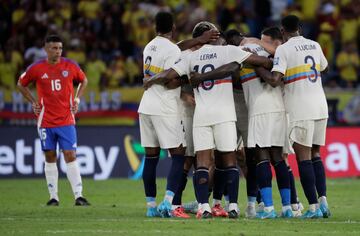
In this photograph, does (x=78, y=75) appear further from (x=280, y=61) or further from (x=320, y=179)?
(x=320, y=179)

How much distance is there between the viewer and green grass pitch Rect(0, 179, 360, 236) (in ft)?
40.5

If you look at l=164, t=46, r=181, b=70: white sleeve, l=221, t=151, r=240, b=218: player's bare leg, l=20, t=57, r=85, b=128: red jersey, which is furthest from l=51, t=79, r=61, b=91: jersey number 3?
l=221, t=151, r=240, b=218: player's bare leg

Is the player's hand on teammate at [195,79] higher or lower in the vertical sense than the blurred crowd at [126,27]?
lower

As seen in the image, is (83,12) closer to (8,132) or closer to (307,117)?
(8,132)

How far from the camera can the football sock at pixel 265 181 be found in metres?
13.9

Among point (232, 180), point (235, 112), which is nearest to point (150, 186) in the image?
point (232, 180)

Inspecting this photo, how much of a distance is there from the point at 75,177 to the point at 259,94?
4220 mm

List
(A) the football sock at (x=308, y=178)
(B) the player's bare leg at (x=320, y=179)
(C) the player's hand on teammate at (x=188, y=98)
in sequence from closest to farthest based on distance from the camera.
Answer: (A) the football sock at (x=308, y=178) < (B) the player's bare leg at (x=320, y=179) < (C) the player's hand on teammate at (x=188, y=98)

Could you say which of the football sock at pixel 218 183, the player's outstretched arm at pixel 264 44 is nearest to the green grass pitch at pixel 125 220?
the football sock at pixel 218 183

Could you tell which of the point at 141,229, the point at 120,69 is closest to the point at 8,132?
the point at 120,69

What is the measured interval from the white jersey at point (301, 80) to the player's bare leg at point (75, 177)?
439cm

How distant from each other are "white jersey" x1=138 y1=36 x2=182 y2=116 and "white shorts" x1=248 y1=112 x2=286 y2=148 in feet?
3.84

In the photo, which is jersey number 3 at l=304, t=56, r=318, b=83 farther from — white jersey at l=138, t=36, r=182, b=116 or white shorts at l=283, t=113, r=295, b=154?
white jersey at l=138, t=36, r=182, b=116

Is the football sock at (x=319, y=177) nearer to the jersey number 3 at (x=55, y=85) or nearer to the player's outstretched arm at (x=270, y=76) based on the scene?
the player's outstretched arm at (x=270, y=76)
